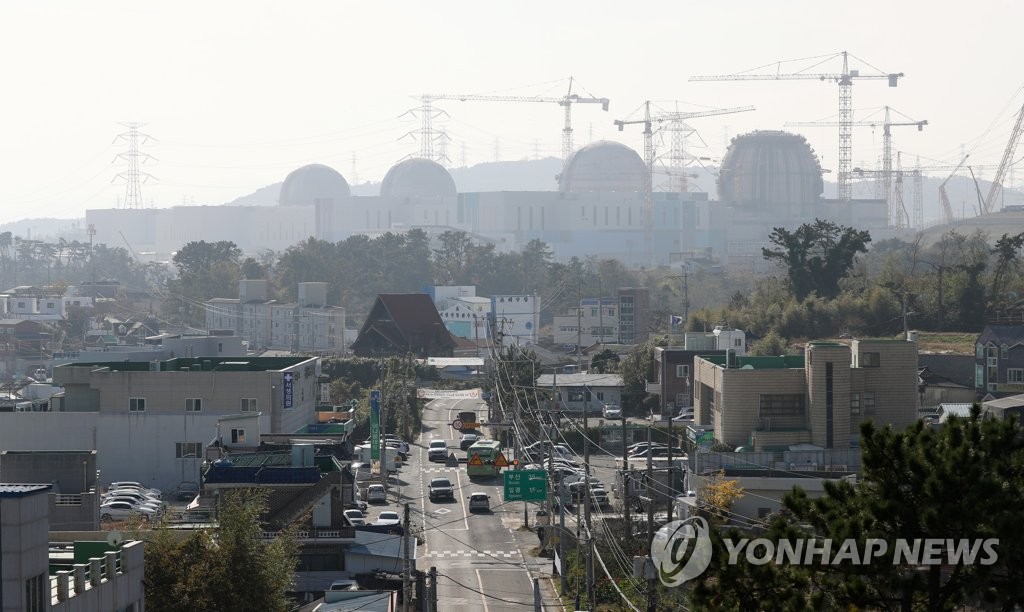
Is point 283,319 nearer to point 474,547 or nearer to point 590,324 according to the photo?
point 590,324

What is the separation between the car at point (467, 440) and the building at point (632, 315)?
23294 millimetres

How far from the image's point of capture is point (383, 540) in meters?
20.5

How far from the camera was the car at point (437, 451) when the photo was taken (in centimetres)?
3394

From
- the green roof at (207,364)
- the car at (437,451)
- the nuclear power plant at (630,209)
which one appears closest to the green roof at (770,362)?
the car at (437,451)

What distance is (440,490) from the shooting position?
29094mm

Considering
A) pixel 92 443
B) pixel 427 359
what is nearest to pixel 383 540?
pixel 92 443

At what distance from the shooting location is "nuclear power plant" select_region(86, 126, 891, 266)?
411ft

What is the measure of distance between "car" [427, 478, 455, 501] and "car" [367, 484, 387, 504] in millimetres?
1084

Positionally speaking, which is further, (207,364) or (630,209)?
(630,209)

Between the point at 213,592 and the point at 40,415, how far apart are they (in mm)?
15608

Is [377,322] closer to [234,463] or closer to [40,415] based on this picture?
[40,415]

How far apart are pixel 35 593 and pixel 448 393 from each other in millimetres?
36136

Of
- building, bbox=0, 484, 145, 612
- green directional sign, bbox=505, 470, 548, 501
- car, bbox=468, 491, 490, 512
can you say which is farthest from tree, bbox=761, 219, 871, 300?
building, bbox=0, 484, 145, 612

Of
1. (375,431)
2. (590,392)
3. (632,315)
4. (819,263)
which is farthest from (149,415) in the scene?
(632,315)
